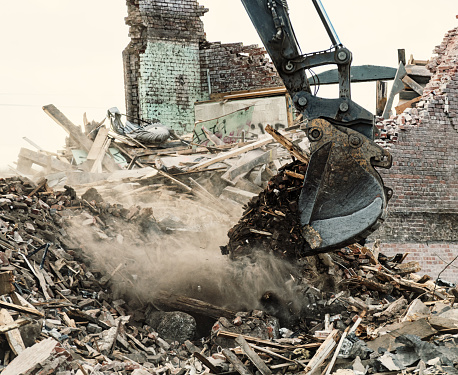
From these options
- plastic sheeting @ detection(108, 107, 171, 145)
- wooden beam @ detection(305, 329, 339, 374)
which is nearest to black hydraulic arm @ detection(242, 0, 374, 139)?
wooden beam @ detection(305, 329, 339, 374)

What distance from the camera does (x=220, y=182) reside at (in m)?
12.7

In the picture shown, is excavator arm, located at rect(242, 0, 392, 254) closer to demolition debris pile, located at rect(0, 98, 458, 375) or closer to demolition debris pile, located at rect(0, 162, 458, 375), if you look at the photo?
demolition debris pile, located at rect(0, 98, 458, 375)

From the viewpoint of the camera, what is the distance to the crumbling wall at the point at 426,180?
12539 millimetres

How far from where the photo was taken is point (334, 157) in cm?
708

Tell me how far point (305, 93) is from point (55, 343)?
3.93 m

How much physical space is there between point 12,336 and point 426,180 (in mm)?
9457

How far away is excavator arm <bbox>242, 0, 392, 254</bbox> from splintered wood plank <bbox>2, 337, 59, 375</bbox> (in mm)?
3146

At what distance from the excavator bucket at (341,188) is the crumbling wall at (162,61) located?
13.0 m

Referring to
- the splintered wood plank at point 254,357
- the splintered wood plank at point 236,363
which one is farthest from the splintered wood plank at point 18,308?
the splintered wood plank at point 254,357

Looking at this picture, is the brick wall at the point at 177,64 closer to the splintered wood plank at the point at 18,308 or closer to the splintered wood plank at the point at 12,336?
the splintered wood plank at the point at 18,308

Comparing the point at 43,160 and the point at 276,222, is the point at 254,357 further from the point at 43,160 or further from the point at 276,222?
the point at 43,160

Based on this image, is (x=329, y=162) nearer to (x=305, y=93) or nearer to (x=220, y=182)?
(x=305, y=93)

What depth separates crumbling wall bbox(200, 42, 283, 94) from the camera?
2023 cm

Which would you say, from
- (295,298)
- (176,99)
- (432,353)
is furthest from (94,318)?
(176,99)
